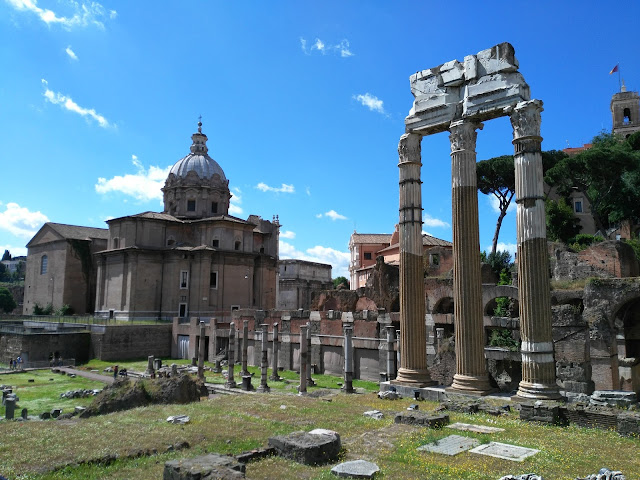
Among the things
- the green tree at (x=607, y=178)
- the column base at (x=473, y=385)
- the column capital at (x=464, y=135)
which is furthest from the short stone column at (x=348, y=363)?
the green tree at (x=607, y=178)

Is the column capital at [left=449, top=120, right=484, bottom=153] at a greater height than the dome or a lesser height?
lesser

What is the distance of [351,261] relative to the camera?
191ft

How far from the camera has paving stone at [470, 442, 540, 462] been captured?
23.7 feet

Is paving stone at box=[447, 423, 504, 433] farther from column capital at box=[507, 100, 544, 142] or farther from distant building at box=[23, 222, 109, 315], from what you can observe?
distant building at box=[23, 222, 109, 315]

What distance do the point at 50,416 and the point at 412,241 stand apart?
39.5 feet

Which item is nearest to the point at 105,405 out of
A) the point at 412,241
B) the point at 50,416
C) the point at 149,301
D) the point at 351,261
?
the point at 50,416

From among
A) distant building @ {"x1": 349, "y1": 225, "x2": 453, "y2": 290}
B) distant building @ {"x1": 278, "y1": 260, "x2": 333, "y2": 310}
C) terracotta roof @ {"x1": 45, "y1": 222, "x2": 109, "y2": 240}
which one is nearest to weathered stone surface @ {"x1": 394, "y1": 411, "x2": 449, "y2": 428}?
distant building @ {"x1": 349, "y1": 225, "x2": 453, "y2": 290}

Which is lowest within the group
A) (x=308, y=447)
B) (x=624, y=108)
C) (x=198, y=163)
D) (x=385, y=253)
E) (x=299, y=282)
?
(x=308, y=447)

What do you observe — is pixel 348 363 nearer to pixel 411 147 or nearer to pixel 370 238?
pixel 411 147

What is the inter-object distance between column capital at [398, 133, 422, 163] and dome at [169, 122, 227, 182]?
3244 centimetres

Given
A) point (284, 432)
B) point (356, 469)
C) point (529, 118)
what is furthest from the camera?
point (529, 118)

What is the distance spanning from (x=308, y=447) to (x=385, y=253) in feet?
129

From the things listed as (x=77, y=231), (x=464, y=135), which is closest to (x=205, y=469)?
(x=464, y=135)

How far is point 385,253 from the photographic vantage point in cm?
4600
